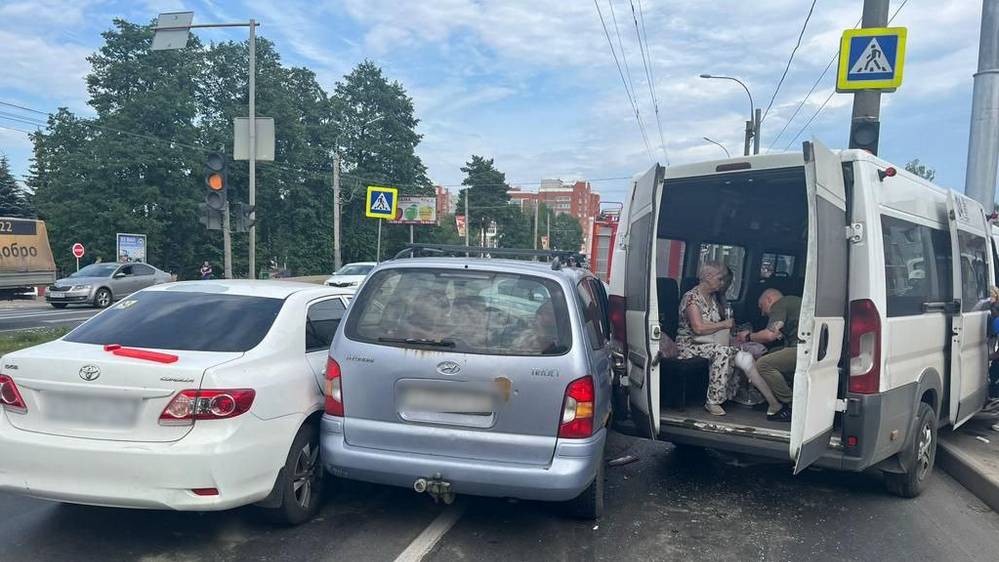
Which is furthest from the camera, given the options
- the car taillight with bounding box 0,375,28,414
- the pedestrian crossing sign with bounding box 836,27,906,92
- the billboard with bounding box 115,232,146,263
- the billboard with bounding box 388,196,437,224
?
the billboard with bounding box 388,196,437,224

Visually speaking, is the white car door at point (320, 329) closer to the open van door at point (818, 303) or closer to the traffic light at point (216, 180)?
the open van door at point (818, 303)

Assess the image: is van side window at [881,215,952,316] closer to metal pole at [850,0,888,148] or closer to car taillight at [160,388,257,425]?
metal pole at [850,0,888,148]

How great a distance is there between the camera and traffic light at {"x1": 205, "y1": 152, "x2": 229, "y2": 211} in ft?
34.6

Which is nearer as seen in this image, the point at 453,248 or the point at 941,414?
the point at 453,248

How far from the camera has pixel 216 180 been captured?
34.9 feet

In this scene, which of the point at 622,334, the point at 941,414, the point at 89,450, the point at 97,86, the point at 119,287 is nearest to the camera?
the point at 89,450

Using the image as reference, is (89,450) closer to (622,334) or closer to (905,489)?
(622,334)

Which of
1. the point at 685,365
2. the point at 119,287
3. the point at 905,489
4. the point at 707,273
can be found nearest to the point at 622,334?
the point at 685,365

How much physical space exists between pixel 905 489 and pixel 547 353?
3.36 m

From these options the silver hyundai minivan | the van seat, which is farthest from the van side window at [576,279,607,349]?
the van seat

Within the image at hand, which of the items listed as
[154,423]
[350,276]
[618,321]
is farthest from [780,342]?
[350,276]

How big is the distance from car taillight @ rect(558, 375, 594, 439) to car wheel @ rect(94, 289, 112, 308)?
23498 mm

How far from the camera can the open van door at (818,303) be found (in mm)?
4449

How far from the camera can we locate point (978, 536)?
491 cm
